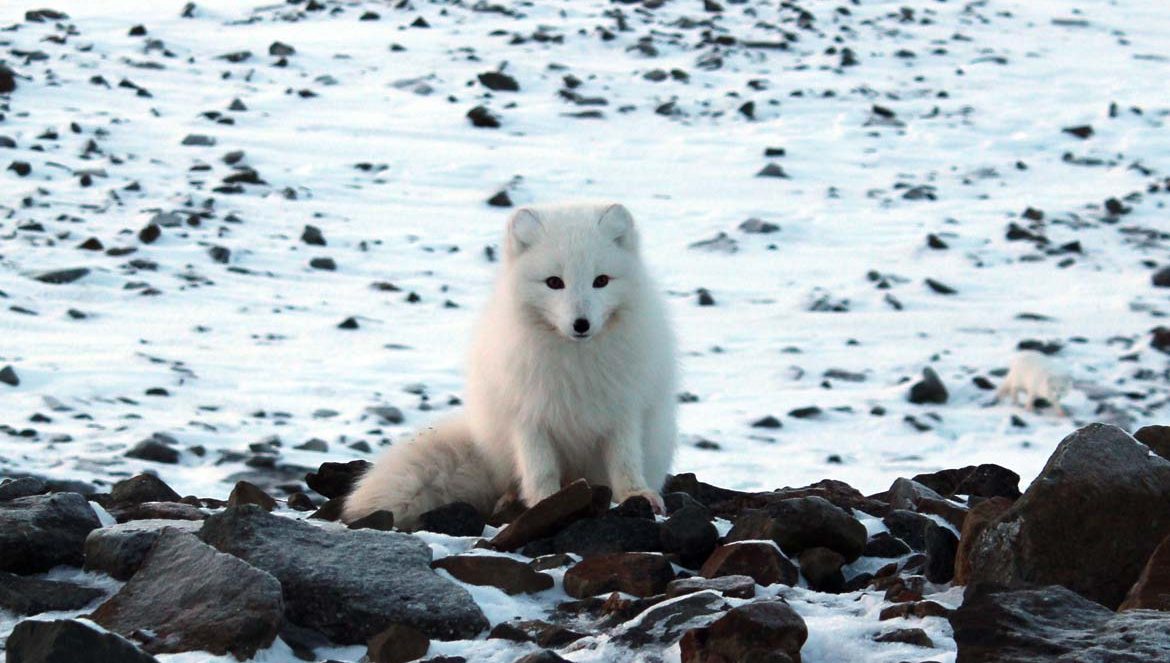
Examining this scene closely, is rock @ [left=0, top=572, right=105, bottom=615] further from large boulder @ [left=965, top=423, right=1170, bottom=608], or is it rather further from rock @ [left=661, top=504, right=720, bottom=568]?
large boulder @ [left=965, top=423, right=1170, bottom=608]

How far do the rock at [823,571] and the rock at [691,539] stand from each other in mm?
254

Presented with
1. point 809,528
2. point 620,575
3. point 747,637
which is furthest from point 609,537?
point 747,637

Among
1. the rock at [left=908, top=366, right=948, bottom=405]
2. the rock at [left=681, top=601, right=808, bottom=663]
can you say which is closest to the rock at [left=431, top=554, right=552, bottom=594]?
the rock at [left=681, top=601, right=808, bottom=663]

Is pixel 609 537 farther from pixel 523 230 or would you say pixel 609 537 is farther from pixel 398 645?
pixel 523 230

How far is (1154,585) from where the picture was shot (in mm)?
3074

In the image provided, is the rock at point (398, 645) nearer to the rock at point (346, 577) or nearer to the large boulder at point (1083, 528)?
the rock at point (346, 577)

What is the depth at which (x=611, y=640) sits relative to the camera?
3.21m

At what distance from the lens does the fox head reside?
4773 millimetres

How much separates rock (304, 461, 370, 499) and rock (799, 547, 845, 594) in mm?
2132

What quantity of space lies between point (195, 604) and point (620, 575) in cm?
103

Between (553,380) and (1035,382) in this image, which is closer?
(553,380)

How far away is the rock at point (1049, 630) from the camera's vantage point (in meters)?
2.70

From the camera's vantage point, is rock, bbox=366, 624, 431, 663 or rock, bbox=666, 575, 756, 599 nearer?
rock, bbox=366, 624, 431, 663

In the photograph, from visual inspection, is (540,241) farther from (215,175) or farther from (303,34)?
(303,34)
